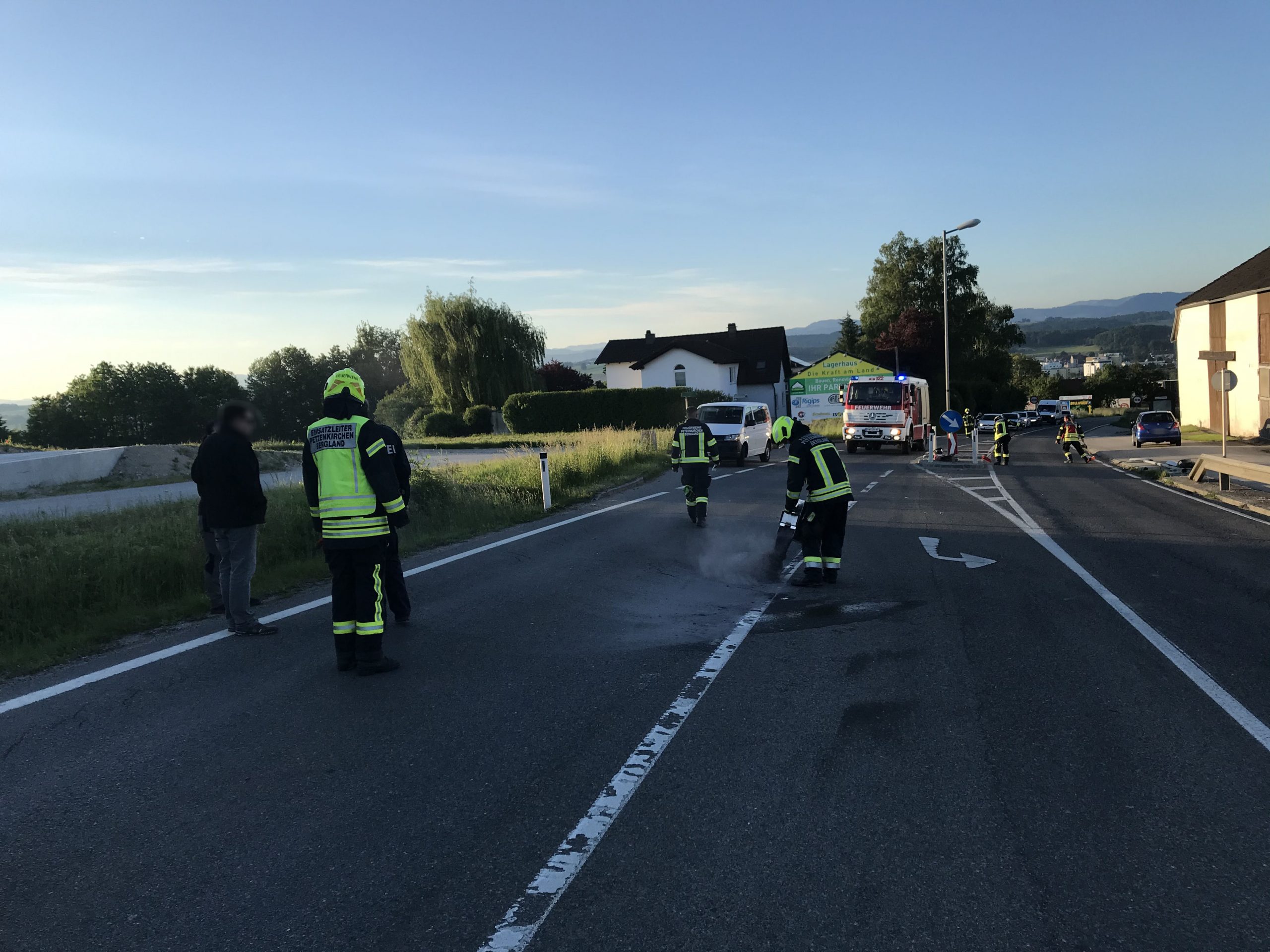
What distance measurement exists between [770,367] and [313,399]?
5386 centimetres

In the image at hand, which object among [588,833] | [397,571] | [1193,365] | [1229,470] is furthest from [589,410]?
[588,833]

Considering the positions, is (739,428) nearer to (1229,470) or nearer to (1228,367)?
(1229,470)

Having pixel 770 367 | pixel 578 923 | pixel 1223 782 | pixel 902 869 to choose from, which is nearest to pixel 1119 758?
pixel 1223 782

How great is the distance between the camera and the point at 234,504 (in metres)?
7.16

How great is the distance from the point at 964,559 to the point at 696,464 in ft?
14.1

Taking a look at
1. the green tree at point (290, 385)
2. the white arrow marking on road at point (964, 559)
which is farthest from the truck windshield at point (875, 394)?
the green tree at point (290, 385)

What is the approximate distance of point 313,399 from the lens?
4055 inches

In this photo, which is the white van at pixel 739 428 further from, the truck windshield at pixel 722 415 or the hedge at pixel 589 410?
the hedge at pixel 589 410

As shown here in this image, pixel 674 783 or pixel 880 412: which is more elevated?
pixel 880 412

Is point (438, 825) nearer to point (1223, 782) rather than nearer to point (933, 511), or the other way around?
point (1223, 782)

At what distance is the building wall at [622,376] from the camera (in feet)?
247

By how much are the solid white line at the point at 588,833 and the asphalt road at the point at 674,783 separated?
0.03 meters

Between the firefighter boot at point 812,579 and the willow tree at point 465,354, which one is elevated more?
the willow tree at point 465,354

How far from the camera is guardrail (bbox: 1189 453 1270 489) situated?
15336 millimetres
